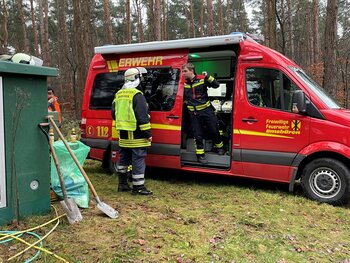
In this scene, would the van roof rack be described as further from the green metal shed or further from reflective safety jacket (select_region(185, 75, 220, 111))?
the green metal shed

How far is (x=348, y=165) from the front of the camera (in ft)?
16.7

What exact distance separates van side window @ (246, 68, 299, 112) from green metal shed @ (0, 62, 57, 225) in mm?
Answer: 3066

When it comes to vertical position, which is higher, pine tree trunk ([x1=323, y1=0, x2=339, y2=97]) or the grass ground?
pine tree trunk ([x1=323, y1=0, x2=339, y2=97])

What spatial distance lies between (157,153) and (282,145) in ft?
7.27

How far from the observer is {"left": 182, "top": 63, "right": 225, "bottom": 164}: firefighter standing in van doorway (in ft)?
20.2

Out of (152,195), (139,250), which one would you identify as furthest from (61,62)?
(139,250)

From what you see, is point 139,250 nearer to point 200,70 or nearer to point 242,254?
point 242,254

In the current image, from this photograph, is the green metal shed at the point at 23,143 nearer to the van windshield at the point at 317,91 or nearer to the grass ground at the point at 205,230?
the grass ground at the point at 205,230

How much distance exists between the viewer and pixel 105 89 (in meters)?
6.96

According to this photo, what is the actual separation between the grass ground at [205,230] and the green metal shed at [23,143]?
266 mm

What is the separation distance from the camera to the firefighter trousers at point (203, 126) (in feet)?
20.4

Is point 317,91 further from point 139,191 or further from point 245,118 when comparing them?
point 139,191

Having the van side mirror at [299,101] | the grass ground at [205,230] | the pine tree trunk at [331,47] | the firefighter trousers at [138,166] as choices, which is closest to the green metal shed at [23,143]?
the grass ground at [205,230]

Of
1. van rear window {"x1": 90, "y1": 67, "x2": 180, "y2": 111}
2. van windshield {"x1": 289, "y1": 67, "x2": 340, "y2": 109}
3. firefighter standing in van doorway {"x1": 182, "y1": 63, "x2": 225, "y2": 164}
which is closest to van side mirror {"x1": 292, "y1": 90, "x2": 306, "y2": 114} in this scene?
van windshield {"x1": 289, "y1": 67, "x2": 340, "y2": 109}
